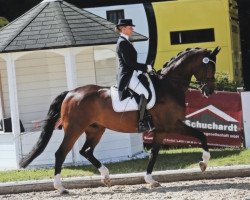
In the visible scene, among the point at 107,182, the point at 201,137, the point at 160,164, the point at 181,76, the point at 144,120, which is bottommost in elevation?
the point at 160,164

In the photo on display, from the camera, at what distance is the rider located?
9.71 metres

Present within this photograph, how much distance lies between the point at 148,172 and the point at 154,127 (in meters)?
0.75

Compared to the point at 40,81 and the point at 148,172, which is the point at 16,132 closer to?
the point at 40,81

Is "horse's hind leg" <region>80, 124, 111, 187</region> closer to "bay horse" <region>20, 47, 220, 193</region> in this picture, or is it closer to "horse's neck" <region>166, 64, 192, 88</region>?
"bay horse" <region>20, 47, 220, 193</region>

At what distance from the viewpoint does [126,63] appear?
31.9 ft

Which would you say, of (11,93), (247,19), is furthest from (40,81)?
(247,19)

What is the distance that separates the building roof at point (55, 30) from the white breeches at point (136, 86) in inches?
127

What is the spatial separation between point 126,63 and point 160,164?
311 cm

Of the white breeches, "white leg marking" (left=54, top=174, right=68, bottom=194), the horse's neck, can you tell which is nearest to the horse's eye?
the horse's neck

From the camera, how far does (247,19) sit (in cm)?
2712

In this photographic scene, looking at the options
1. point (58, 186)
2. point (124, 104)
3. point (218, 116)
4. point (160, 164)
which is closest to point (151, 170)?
point (124, 104)

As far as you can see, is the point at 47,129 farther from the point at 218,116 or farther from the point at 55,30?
the point at 218,116

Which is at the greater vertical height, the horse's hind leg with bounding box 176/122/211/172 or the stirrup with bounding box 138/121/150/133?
the stirrup with bounding box 138/121/150/133

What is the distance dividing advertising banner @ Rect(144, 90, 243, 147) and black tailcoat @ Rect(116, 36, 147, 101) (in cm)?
479
